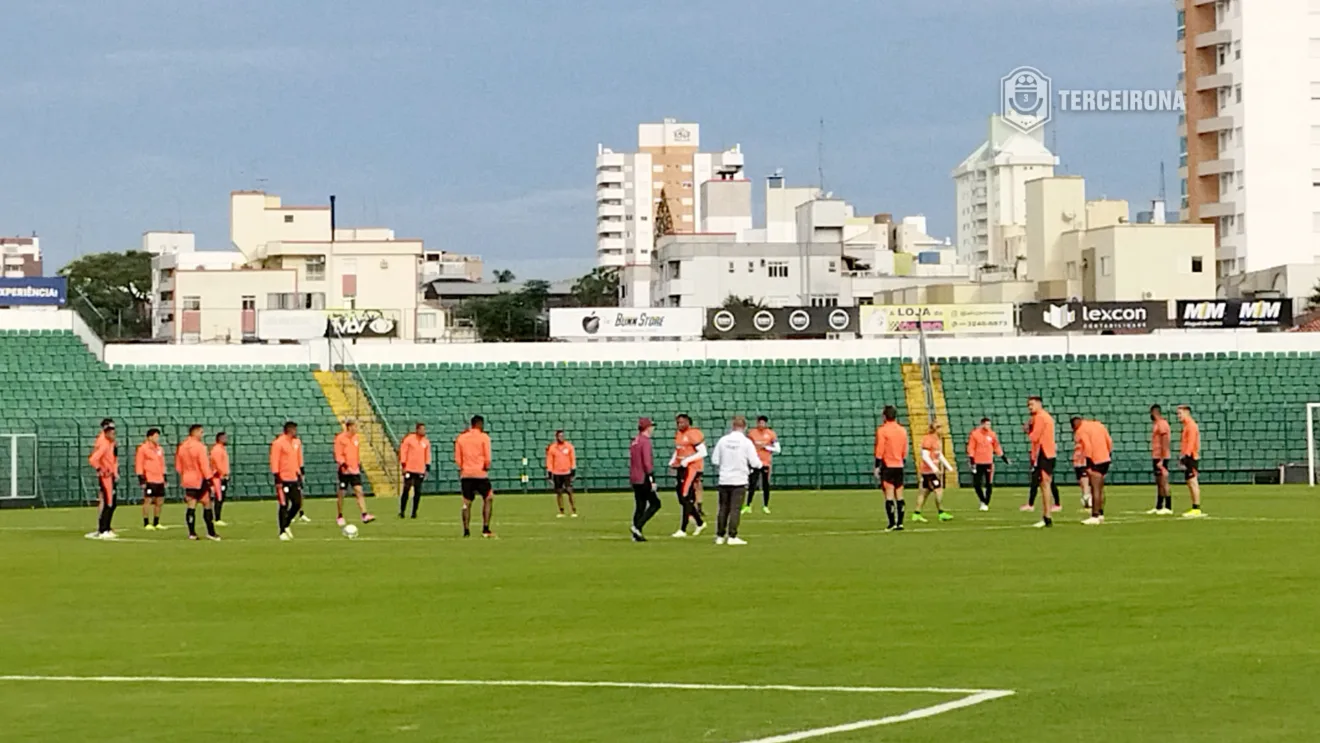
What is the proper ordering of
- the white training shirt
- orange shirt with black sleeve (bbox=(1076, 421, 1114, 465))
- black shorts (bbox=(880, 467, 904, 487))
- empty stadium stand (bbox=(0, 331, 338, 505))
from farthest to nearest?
empty stadium stand (bbox=(0, 331, 338, 505)), orange shirt with black sleeve (bbox=(1076, 421, 1114, 465)), black shorts (bbox=(880, 467, 904, 487)), the white training shirt

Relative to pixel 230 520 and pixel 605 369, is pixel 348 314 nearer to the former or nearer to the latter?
Answer: pixel 605 369

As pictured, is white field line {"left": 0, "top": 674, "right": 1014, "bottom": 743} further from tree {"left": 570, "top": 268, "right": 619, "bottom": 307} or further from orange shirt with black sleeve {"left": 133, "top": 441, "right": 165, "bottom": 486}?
tree {"left": 570, "top": 268, "right": 619, "bottom": 307}

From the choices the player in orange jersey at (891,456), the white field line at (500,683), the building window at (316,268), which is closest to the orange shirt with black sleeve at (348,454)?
the player in orange jersey at (891,456)

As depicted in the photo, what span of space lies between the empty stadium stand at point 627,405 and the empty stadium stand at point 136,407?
306 cm

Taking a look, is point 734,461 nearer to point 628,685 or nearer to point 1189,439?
point 1189,439

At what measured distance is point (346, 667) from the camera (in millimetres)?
16125

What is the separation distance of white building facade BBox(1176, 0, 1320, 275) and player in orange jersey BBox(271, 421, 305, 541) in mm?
88405

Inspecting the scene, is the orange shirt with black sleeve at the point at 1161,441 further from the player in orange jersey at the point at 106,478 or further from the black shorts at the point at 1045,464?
the player in orange jersey at the point at 106,478

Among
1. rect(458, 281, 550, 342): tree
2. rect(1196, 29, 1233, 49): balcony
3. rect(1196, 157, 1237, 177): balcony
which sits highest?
rect(1196, 29, 1233, 49): balcony

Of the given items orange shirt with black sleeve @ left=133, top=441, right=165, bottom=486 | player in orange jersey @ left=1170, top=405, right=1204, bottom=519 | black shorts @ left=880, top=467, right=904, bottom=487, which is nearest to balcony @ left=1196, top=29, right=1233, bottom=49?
player in orange jersey @ left=1170, top=405, right=1204, bottom=519

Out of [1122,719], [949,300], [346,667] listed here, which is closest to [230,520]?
[346,667]

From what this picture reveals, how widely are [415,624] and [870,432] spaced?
43.3m

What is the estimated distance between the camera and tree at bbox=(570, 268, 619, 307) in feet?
527

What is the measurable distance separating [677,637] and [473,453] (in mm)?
14535
